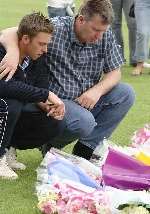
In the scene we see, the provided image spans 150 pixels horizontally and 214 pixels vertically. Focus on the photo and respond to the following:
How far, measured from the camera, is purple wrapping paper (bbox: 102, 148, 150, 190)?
3586mm

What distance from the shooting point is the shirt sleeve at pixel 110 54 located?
4.28 metres

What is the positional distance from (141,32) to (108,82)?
370 centimetres

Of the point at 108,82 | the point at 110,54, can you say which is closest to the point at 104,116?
the point at 108,82

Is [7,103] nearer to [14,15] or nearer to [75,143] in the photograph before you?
[75,143]

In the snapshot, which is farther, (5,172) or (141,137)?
(141,137)

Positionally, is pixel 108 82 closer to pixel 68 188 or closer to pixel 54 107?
pixel 54 107

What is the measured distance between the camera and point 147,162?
389 centimetres

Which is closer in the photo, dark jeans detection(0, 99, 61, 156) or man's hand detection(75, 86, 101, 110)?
dark jeans detection(0, 99, 61, 156)

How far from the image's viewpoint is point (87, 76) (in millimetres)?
4270

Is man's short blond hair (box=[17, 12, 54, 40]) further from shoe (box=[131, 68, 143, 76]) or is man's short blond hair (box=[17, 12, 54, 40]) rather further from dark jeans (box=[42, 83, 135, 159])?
shoe (box=[131, 68, 143, 76])

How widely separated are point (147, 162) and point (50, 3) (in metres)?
4.51

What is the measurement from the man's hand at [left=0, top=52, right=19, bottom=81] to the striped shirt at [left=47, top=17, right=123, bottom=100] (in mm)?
428

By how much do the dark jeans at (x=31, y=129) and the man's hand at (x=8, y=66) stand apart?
0.65ft

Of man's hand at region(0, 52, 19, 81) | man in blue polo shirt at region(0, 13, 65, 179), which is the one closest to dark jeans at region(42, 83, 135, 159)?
man in blue polo shirt at region(0, 13, 65, 179)
